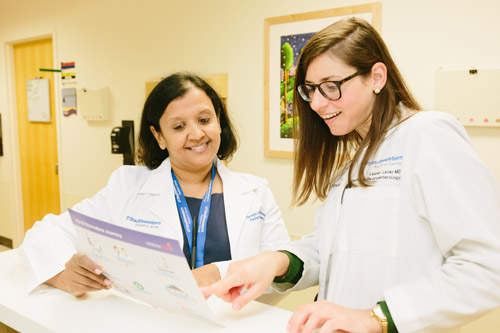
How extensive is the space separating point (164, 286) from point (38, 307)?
1.35ft

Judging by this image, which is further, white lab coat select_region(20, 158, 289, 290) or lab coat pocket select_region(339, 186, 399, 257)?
white lab coat select_region(20, 158, 289, 290)

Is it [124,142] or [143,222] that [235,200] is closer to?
[143,222]

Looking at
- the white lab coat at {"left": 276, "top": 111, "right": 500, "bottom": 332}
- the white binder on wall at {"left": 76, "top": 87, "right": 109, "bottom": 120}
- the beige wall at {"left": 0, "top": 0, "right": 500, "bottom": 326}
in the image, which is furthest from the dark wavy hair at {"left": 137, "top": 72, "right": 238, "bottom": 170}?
the white binder on wall at {"left": 76, "top": 87, "right": 109, "bottom": 120}

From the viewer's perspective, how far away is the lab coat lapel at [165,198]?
1511 mm

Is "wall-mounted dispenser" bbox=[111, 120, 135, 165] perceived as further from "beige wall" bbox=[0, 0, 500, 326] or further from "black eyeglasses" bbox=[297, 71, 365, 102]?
"black eyeglasses" bbox=[297, 71, 365, 102]

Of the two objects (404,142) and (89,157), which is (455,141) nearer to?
(404,142)

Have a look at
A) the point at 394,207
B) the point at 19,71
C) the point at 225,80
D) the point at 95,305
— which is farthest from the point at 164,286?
the point at 19,71

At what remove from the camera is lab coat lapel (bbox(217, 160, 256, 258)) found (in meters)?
1.54

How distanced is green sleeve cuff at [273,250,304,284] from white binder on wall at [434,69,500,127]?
1356 mm

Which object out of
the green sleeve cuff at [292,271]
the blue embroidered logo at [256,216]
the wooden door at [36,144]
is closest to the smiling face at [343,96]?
the green sleeve cuff at [292,271]

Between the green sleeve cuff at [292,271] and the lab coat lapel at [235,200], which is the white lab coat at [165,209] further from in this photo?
the green sleeve cuff at [292,271]

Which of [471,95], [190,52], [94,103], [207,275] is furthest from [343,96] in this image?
[94,103]

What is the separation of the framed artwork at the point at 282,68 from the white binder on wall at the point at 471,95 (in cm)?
75

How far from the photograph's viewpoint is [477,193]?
2.71 ft
